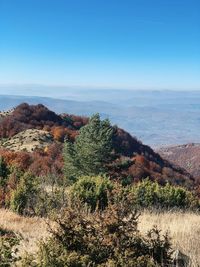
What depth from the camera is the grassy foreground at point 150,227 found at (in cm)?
657

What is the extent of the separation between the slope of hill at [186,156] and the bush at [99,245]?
12803 centimetres

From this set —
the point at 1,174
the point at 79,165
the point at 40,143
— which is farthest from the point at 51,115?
the point at 1,174

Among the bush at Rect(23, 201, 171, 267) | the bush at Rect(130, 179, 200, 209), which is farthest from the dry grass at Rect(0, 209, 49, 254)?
the bush at Rect(130, 179, 200, 209)

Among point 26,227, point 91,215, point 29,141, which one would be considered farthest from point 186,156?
point 91,215

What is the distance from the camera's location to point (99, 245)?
17.0ft

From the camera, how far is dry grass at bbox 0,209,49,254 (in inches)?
296

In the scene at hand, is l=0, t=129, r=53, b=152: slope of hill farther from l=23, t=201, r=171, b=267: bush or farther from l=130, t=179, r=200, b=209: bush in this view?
l=23, t=201, r=171, b=267: bush

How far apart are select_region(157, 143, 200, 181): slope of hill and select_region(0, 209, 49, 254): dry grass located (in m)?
124

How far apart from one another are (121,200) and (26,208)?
6.65 m

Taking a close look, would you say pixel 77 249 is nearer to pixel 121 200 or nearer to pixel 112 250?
pixel 112 250

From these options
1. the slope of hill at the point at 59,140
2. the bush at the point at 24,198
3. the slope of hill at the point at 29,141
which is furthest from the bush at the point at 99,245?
the slope of hill at the point at 29,141

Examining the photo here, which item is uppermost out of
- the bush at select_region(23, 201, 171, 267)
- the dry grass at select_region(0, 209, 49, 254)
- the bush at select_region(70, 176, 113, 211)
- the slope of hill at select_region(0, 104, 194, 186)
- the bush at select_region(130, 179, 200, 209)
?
the bush at select_region(23, 201, 171, 267)

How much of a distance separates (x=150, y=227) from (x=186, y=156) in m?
156

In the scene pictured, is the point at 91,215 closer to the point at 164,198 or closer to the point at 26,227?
the point at 26,227
